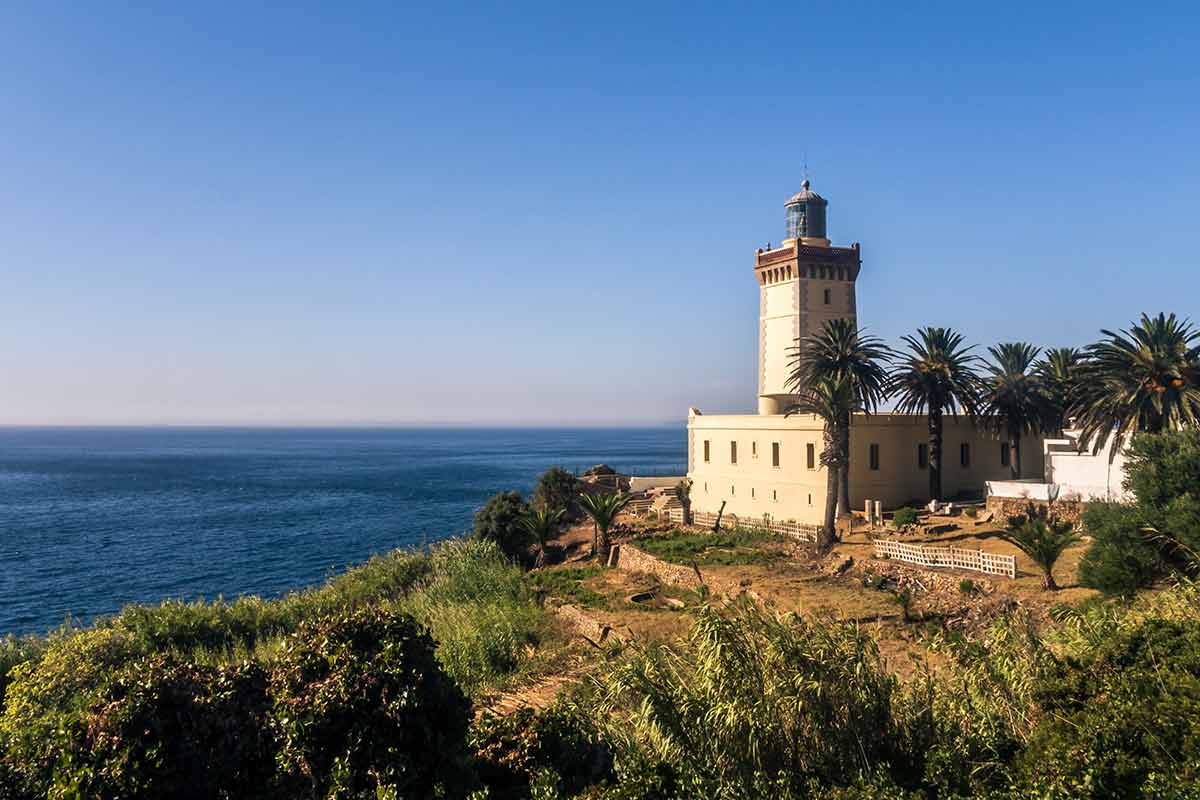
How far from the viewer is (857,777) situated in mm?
8609

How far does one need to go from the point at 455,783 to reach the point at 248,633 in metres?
17.8

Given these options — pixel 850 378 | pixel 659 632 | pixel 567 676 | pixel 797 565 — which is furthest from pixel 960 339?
pixel 567 676

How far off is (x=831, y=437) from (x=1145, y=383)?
10.6 m

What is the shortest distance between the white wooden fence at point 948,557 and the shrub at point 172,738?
70.9 feet

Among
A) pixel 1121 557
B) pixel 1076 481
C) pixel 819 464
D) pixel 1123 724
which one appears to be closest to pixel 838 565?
pixel 819 464

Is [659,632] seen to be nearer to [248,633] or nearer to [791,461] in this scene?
[248,633]

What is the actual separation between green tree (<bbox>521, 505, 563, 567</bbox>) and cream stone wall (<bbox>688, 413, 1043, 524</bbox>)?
27.4 feet

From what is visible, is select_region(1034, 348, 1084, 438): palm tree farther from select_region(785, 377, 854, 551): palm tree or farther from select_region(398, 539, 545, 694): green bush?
select_region(398, 539, 545, 694): green bush

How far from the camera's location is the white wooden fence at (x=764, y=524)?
31.7m

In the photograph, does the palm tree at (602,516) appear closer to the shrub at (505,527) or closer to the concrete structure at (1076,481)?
the shrub at (505,527)

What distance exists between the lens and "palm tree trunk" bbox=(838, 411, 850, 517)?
3088cm

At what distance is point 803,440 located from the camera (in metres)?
34.2

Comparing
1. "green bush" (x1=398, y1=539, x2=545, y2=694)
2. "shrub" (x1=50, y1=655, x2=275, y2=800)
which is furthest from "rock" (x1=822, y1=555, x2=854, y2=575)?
"shrub" (x1=50, y1=655, x2=275, y2=800)

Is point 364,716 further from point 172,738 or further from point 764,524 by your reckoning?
point 764,524
